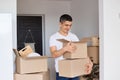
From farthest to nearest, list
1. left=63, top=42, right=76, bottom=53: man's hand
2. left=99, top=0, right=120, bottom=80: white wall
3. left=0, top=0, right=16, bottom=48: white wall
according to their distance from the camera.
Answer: left=99, top=0, right=120, bottom=80: white wall → left=0, top=0, right=16, bottom=48: white wall → left=63, top=42, right=76, bottom=53: man's hand

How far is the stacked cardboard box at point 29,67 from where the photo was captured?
2.81 m

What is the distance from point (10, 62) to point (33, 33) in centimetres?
310

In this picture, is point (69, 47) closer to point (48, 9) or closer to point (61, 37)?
point (61, 37)

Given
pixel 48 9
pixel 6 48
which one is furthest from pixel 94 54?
pixel 48 9

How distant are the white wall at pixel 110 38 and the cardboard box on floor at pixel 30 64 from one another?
0.95 m

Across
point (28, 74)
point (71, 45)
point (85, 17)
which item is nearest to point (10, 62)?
point (28, 74)

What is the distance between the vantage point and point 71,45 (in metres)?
2.74

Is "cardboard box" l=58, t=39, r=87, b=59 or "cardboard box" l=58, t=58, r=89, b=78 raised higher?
"cardboard box" l=58, t=39, r=87, b=59

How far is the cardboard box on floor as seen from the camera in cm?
280

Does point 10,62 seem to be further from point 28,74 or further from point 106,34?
point 106,34

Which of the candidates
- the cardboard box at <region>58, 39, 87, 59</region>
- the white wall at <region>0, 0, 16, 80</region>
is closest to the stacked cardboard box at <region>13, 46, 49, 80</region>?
the white wall at <region>0, 0, 16, 80</region>

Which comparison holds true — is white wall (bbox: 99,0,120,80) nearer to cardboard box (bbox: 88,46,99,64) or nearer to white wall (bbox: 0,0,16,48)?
cardboard box (bbox: 88,46,99,64)

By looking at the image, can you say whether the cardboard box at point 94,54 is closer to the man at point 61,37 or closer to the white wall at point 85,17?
the white wall at point 85,17

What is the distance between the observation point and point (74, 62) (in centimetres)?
279
